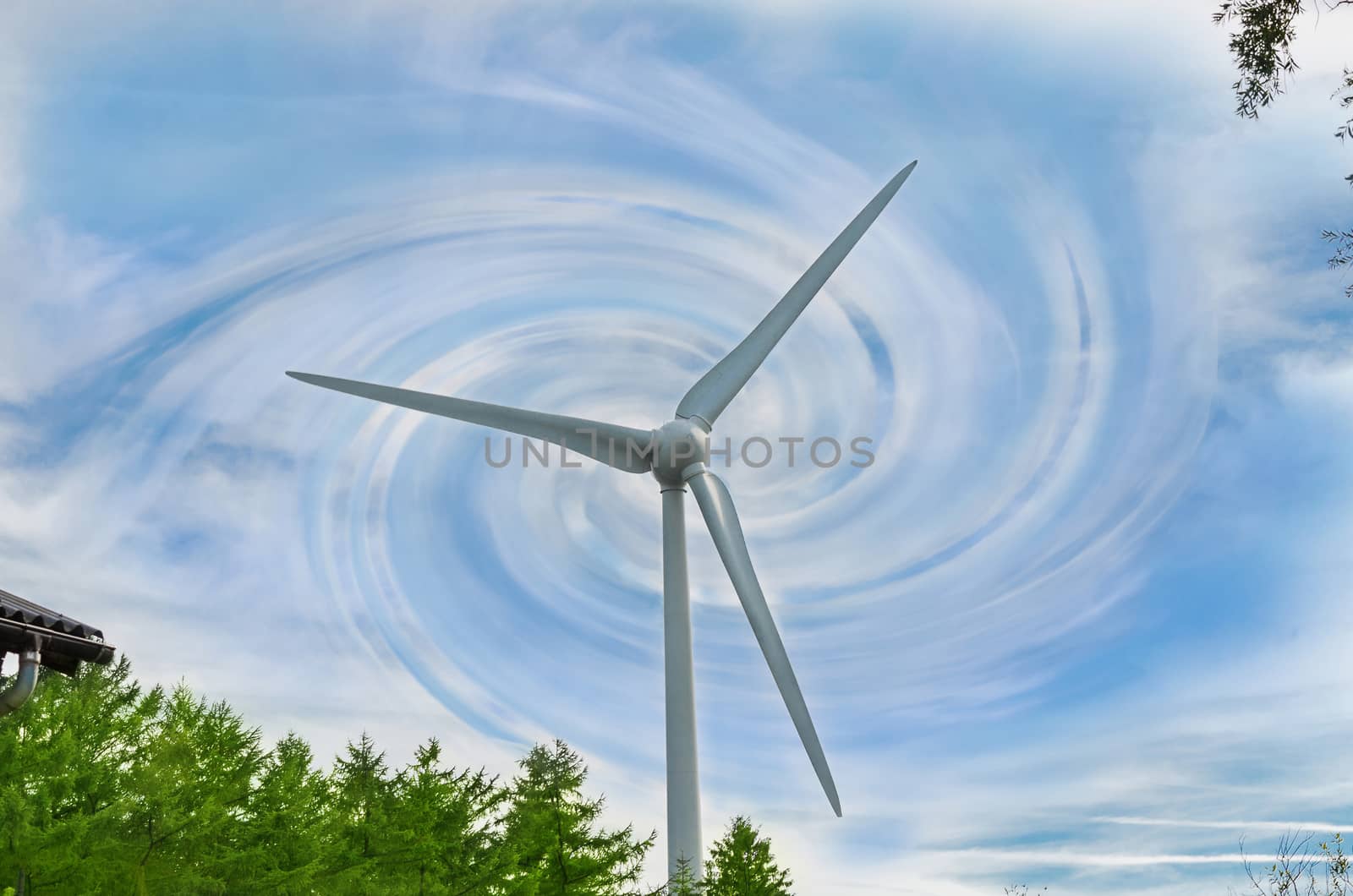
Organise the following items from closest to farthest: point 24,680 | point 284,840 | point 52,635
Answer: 1. point 24,680
2. point 52,635
3. point 284,840

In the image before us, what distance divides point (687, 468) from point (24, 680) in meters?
22.3

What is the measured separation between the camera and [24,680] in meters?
11.9

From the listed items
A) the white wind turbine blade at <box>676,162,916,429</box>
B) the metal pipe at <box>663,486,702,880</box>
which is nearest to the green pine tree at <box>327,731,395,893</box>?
the metal pipe at <box>663,486,702,880</box>

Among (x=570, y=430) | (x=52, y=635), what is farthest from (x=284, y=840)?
(x=52, y=635)

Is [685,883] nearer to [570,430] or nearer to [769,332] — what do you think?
[570,430]

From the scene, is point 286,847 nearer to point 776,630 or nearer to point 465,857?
point 465,857

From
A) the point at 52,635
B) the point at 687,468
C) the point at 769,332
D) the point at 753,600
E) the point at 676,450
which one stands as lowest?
the point at 52,635

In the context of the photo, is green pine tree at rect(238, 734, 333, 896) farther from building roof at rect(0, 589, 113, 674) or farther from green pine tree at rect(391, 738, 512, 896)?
building roof at rect(0, 589, 113, 674)

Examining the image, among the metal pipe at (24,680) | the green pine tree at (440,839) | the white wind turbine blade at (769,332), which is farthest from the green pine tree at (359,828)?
the metal pipe at (24,680)

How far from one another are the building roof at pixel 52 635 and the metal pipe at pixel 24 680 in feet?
0.27

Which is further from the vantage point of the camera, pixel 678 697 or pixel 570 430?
pixel 570 430

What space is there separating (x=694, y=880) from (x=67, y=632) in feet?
58.0

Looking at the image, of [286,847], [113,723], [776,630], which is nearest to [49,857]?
[286,847]

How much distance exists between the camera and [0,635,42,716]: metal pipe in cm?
1164
